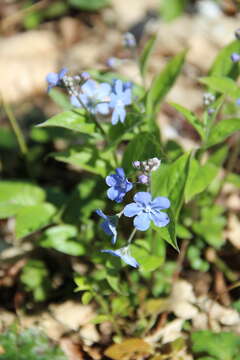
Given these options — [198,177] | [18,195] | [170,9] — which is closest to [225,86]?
[198,177]

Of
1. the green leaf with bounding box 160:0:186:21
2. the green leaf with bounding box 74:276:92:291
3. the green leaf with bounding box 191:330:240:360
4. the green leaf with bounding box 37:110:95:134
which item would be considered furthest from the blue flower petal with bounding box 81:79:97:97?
the green leaf with bounding box 160:0:186:21

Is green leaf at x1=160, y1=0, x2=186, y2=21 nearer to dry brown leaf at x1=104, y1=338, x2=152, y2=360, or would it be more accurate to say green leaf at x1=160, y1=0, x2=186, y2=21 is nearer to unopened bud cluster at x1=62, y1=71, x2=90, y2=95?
unopened bud cluster at x1=62, y1=71, x2=90, y2=95

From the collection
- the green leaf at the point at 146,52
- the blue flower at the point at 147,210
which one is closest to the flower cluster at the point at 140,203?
the blue flower at the point at 147,210

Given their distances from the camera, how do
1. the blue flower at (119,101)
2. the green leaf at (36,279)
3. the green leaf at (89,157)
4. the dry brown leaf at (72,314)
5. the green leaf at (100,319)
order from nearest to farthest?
the blue flower at (119,101), the green leaf at (100,319), the green leaf at (89,157), the dry brown leaf at (72,314), the green leaf at (36,279)

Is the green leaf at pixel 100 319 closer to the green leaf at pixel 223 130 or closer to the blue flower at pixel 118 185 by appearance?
the blue flower at pixel 118 185

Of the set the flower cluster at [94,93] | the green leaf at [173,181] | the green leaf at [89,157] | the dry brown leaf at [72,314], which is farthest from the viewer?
the dry brown leaf at [72,314]

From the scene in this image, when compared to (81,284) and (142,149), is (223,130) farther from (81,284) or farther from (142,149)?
(81,284)

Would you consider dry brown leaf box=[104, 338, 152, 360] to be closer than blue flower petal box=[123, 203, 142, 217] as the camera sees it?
No
